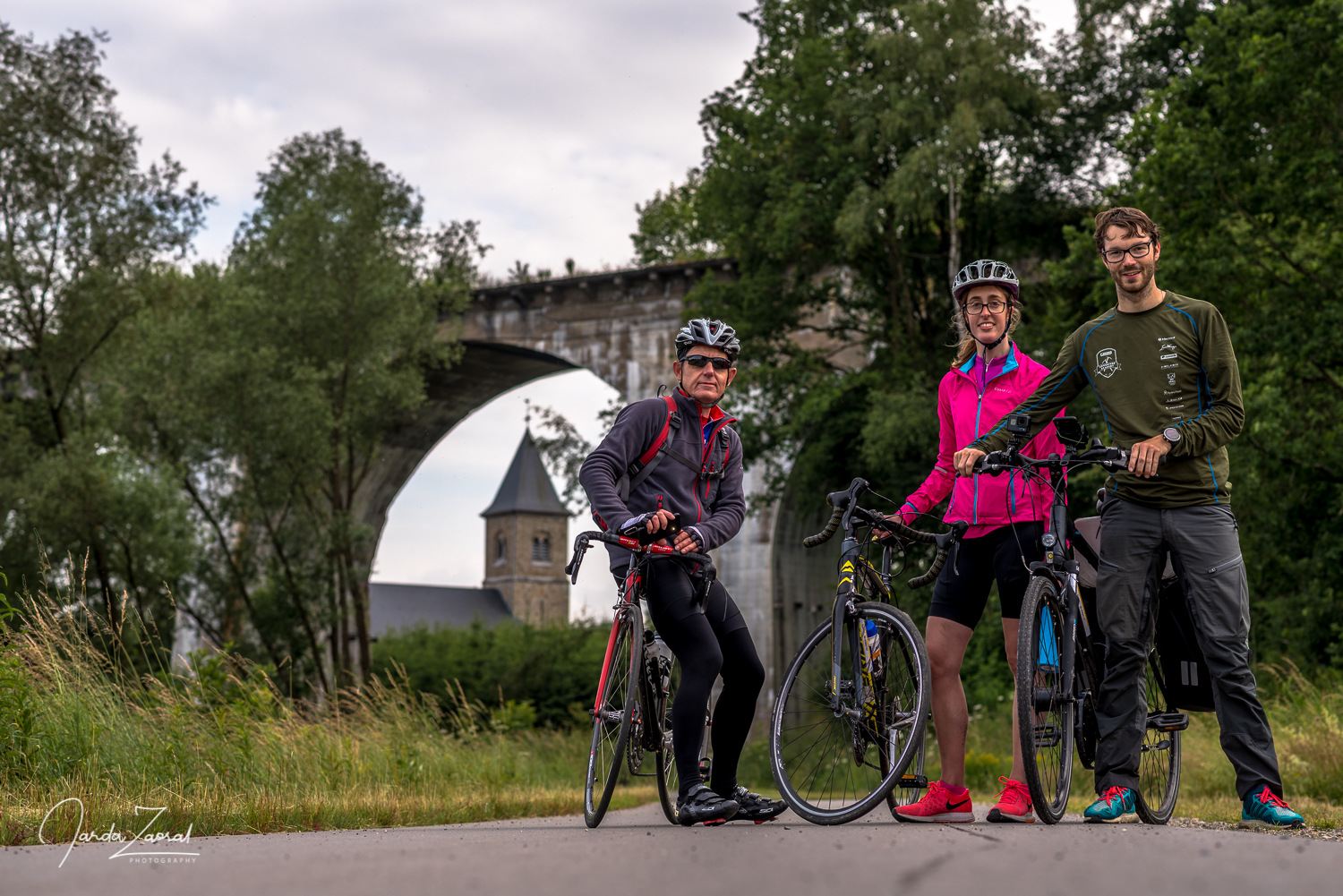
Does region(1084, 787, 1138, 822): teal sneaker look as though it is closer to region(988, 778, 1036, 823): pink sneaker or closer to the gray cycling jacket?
region(988, 778, 1036, 823): pink sneaker

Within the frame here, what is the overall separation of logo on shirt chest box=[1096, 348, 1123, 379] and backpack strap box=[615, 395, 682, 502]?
157 cm

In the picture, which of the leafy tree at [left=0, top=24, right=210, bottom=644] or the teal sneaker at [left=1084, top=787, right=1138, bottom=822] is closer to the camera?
the teal sneaker at [left=1084, top=787, right=1138, bottom=822]

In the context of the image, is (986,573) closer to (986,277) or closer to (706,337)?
(986,277)

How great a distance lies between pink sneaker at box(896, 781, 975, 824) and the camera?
4309mm

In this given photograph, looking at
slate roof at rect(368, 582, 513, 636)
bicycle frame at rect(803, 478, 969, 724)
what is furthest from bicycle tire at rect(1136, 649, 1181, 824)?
slate roof at rect(368, 582, 513, 636)

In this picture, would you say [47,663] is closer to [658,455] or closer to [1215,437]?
[658,455]

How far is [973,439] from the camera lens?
4848 millimetres

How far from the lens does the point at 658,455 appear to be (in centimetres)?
479

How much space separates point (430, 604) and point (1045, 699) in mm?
77364

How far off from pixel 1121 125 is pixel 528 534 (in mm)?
70286

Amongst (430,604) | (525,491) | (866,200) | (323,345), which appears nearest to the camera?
(866,200)

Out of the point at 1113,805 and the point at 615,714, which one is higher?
the point at 615,714

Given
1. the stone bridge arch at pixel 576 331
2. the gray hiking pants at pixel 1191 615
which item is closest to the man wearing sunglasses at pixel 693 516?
the gray hiking pants at pixel 1191 615

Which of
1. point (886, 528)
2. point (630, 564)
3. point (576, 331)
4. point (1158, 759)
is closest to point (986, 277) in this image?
point (886, 528)
